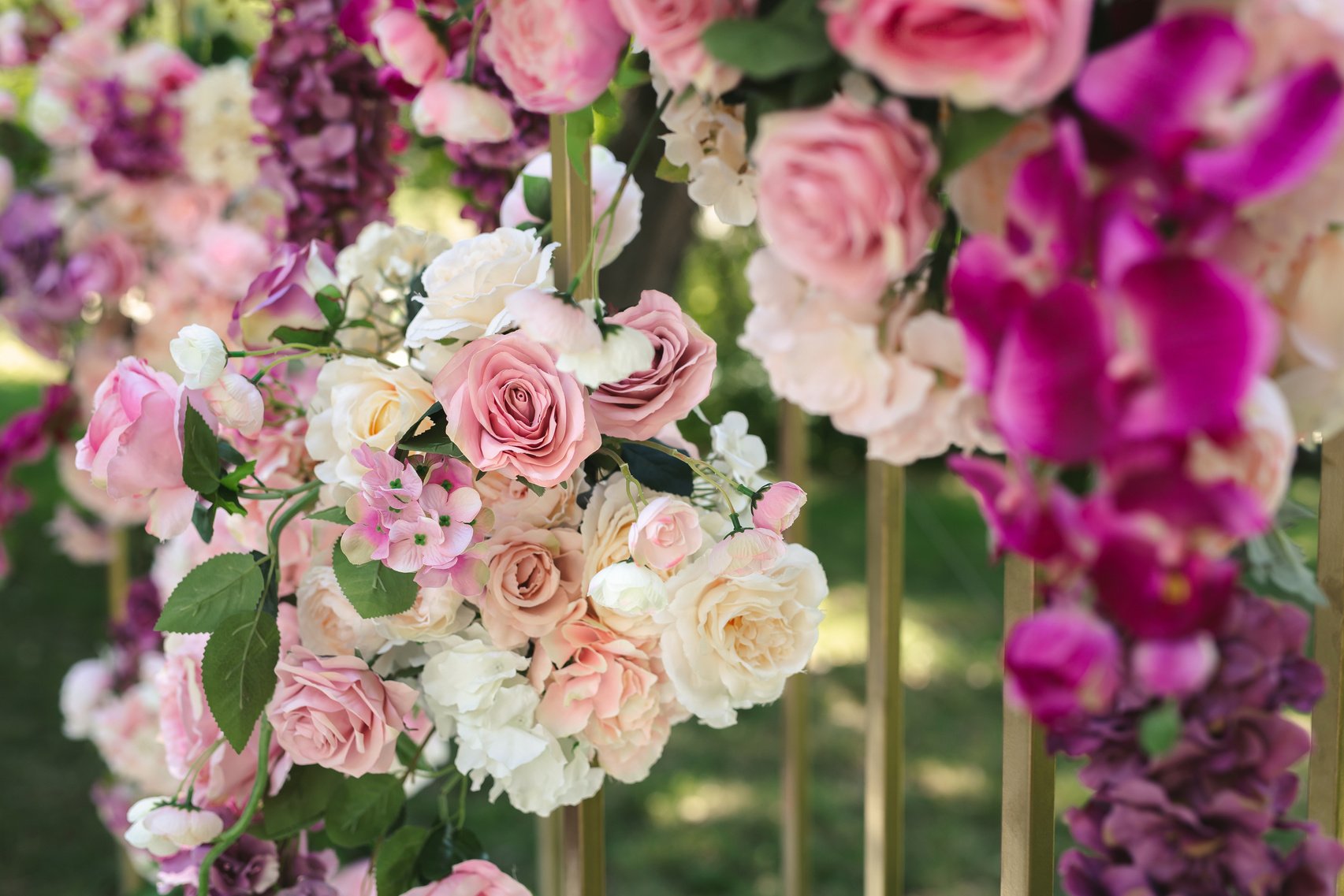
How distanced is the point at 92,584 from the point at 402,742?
11.0ft

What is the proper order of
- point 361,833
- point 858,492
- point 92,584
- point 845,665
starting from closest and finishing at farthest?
point 361,833 < point 845,665 < point 92,584 < point 858,492

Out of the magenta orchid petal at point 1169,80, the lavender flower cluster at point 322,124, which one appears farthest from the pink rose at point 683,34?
the lavender flower cluster at point 322,124

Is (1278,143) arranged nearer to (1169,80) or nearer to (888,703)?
(1169,80)

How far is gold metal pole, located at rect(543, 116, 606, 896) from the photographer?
767mm

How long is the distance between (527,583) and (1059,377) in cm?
42

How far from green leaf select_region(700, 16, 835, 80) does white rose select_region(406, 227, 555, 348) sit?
25cm

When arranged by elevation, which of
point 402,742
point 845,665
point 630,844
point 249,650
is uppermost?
point 249,650

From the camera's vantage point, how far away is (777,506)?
2.14 ft

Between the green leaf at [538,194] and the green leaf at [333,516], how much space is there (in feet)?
0.92

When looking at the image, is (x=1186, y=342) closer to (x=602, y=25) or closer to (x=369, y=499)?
(x=602, y=25)

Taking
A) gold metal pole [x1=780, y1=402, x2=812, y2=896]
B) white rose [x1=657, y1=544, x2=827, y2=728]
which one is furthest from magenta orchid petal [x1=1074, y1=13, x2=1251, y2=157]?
gold metal pole [x1=780, y1=402, x2=812, y2=896]

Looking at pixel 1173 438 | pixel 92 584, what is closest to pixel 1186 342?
pixel 1173 438

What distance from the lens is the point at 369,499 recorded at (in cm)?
64

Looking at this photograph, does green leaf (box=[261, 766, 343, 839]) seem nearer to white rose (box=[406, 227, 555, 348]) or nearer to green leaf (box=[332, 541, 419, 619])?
green leaf (box=[332, 541, 419, 619])
